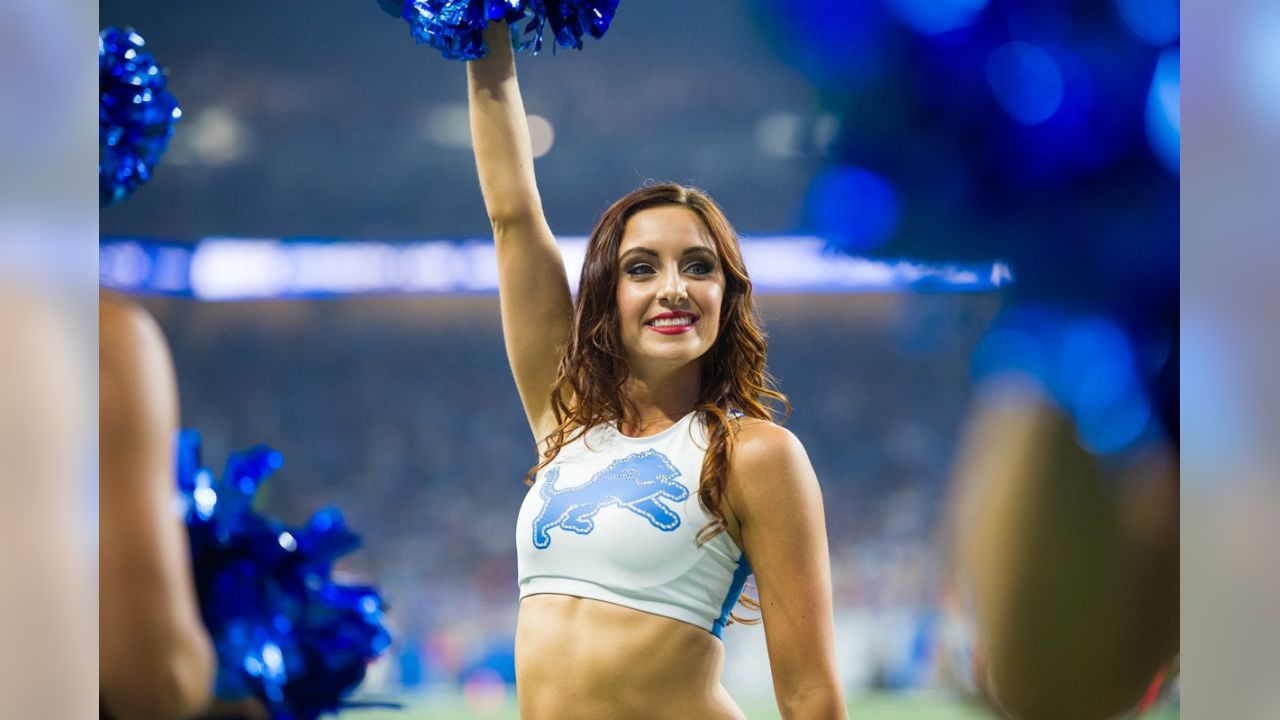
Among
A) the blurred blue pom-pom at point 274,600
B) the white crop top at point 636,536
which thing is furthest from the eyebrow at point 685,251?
the blurred blue pom-pom at point 274,600

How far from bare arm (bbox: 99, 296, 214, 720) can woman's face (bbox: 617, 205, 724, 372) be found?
1.30 metres

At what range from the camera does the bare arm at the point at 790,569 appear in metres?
2.62

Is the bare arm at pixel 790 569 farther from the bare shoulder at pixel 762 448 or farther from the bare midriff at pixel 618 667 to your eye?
the bare midriff at pixel 618 667

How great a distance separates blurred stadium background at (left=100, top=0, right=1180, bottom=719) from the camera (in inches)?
128

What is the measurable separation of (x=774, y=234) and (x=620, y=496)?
90cm

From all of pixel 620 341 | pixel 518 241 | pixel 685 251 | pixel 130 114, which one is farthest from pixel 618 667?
pixel 130 114

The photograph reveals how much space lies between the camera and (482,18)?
9.46 feet

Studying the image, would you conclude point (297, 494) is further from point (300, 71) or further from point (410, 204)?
point (300, 71)

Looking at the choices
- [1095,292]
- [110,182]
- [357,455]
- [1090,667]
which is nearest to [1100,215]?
[1095,292]

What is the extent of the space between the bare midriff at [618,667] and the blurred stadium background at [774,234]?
60cm

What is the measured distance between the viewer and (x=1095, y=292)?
3.28m

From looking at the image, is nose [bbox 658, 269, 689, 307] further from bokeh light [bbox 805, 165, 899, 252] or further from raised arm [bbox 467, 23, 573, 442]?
bokeh light [bbox 805, 165, 899, 252]

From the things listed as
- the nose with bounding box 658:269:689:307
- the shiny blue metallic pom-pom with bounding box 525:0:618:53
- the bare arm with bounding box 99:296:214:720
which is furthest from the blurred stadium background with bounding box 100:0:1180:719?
the nose with bounding box 658:269:689:307

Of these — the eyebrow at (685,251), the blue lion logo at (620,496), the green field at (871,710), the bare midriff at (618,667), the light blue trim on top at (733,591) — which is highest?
the eyebrow at (685,251)
